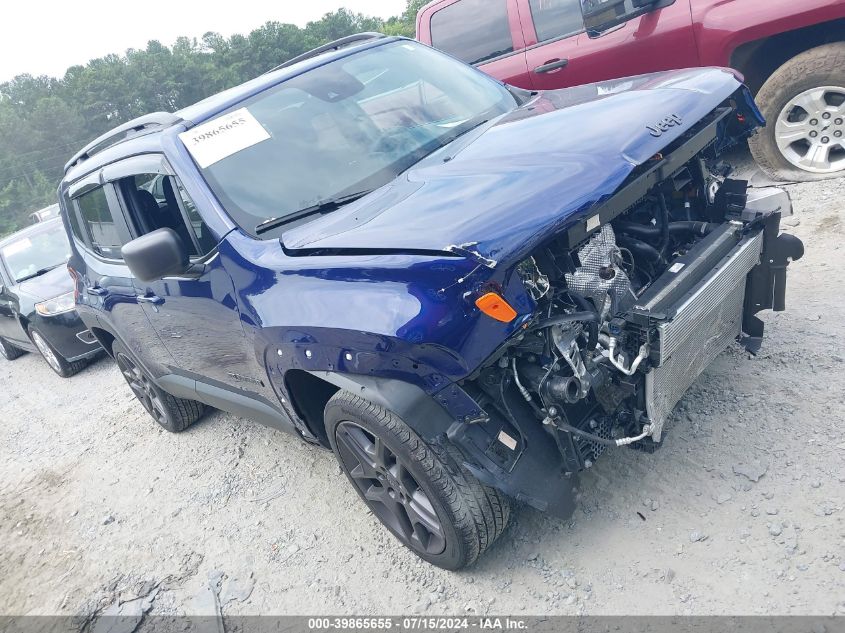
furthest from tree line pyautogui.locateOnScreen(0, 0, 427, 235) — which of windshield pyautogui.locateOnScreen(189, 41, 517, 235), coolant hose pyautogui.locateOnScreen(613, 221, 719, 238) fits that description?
coolant hose pyautogui.locateOnScreen(613, 221, 719, 238)

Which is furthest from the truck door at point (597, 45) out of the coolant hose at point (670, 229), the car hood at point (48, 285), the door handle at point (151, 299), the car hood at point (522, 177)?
the car hood at point (48, 285)

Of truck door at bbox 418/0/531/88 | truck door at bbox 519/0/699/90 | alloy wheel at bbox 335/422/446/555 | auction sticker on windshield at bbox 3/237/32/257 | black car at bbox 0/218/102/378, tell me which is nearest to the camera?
alloy wheel at bbox 335/422/446/555

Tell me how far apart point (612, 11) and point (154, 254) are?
326 centimetres

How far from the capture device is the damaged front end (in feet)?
7.13

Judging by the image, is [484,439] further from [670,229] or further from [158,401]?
[158,401]

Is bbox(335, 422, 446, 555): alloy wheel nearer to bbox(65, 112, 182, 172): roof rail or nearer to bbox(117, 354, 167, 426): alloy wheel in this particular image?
bbox(65, 112, 182, 172): roof rail

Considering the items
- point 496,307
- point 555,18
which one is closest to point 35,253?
point 555,18

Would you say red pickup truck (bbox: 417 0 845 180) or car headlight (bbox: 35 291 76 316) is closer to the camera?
red pickup truck (bbox: 417 0 845 180)

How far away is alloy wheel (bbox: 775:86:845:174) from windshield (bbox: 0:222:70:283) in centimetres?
740

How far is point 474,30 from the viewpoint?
19.2ft

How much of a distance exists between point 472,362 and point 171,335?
6.97 feet

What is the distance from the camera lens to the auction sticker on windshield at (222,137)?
2.93 m

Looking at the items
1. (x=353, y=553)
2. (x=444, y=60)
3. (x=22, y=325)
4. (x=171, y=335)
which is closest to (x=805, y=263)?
(x=444, y=60)

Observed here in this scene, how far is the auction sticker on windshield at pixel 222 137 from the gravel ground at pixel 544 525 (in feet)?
5.88
